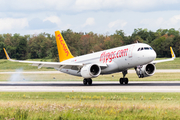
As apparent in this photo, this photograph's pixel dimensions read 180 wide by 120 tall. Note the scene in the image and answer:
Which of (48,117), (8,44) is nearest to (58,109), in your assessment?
(48,117)

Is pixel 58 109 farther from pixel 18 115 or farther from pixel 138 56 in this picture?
pixel 138 56

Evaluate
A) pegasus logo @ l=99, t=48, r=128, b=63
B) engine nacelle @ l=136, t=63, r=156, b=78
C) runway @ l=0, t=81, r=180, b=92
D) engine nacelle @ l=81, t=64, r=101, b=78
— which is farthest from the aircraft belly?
engine nacelle @ l=136, t=63, r=156, b=78

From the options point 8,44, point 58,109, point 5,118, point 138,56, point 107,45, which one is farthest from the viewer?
point 8,44

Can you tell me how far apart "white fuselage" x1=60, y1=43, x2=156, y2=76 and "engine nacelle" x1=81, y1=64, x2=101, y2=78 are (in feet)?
3.64

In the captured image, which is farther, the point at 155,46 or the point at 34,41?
the point at 34,41

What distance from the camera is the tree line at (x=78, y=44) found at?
118125 millimetres

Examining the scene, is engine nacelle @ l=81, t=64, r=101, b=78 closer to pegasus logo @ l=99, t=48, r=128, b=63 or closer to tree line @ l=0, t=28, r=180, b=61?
pegasus logo @ l=99, t=48, r=128, b=63

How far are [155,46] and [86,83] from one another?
3818 inches

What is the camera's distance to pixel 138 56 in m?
35.8

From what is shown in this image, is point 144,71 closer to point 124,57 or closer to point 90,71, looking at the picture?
point 124,57

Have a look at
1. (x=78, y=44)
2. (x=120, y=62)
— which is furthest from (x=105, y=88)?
(x=78, y=44)

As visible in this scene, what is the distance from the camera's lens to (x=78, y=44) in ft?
394

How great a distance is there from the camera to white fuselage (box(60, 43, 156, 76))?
35.6 metres

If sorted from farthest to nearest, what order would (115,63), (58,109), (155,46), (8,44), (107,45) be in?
(8,44) → (155,46) → (107,45) → (115,63) → (58,109)
